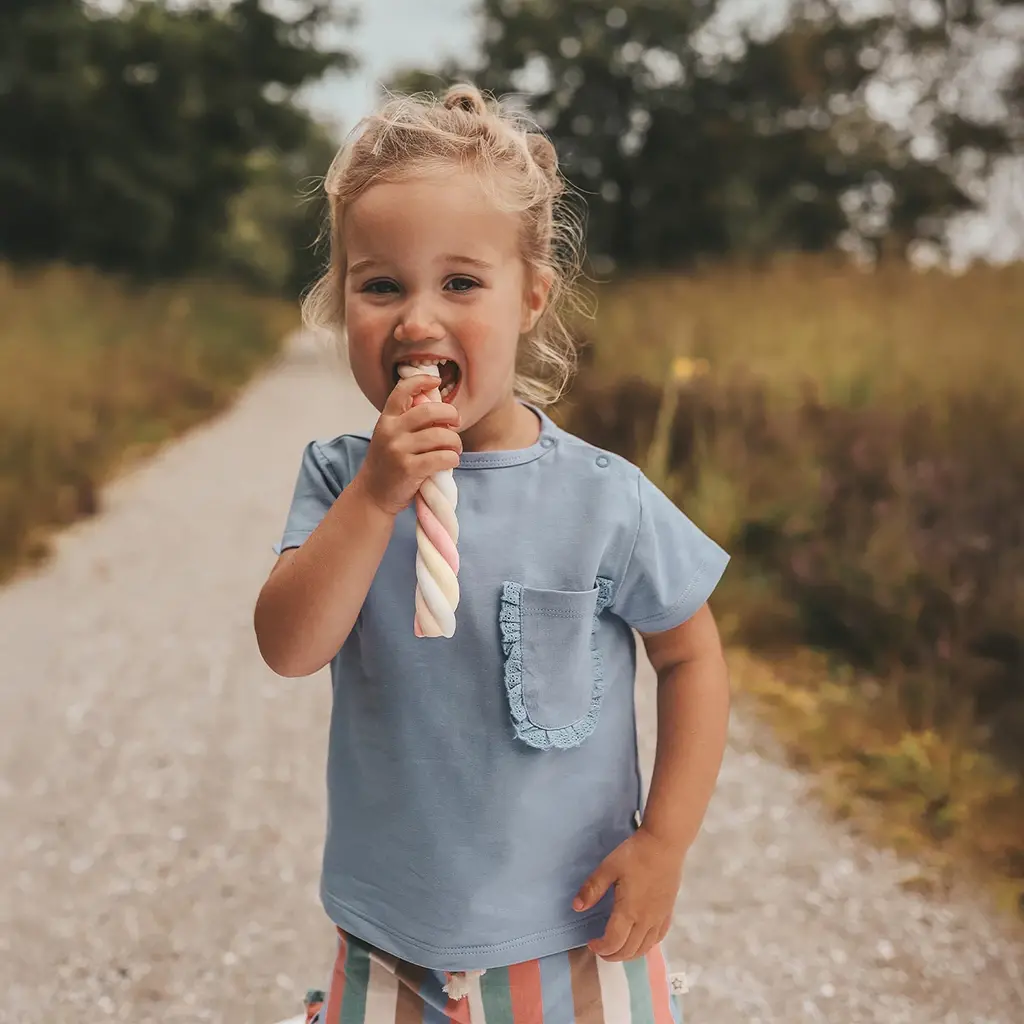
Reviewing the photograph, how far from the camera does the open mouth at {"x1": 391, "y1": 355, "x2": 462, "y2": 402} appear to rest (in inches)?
43.1

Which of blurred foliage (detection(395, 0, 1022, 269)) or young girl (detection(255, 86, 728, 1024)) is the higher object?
blurred foliage (detection(395, 0, 1022, 269))

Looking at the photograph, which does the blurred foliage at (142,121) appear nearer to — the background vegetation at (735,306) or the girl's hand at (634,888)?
the background vegetation at (735,306)

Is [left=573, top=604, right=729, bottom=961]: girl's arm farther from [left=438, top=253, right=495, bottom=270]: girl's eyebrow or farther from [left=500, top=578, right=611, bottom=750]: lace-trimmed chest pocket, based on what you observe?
[left=438, top=253, right=495, bottom=270]: girl's eyebrow

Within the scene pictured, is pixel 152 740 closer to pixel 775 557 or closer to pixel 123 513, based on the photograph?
pixel 775 557

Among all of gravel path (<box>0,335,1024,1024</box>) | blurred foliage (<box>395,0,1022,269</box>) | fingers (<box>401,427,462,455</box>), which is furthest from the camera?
blurred foliage (<box>395,0,1022,269</box>)

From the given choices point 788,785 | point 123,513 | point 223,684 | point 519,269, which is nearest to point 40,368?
point 123,513

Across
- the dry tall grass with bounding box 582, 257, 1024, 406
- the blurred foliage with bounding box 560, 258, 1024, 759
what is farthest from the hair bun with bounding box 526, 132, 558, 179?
the dry tall grass with bounding box 582, 257, 1024, 406

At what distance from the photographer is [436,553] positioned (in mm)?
1072

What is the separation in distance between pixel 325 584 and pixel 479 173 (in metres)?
0.46

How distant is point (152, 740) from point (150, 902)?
32.5 inches

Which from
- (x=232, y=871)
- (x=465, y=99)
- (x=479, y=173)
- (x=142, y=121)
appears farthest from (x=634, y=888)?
(x=142, y=121)

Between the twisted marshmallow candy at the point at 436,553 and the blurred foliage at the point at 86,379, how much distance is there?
4004 millimetres

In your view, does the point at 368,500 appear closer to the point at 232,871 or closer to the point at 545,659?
the point at 545,659

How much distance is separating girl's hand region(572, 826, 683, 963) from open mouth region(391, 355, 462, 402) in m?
0.54
